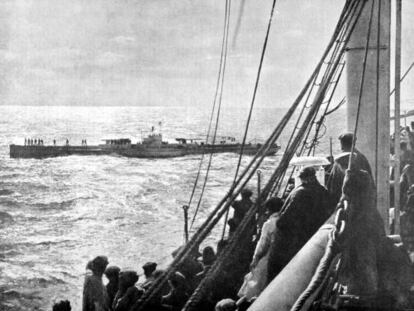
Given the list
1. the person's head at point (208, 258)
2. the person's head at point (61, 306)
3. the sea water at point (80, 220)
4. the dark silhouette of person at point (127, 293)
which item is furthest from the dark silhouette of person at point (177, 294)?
the sea water at point (80, 220)

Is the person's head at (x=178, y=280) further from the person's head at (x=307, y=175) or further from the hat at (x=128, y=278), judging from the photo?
the person's head at (x=307, y=175)

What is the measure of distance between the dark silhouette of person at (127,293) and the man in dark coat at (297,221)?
1.47 meters

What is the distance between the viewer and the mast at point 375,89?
5.16 metres

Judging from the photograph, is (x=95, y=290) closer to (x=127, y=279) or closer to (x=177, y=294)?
(x=127, y=279)

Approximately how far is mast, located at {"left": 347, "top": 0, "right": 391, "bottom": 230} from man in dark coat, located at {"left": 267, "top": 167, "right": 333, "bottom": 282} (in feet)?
2.72

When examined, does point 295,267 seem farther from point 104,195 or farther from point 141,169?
point 141,169

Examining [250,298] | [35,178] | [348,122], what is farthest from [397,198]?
[35,178]

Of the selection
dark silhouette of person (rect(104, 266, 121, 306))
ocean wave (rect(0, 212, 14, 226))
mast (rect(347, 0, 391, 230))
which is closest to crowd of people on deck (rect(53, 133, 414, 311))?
dark silhouette of person (rect(104, 266, 121, 306))

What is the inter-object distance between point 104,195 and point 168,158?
3275 cm

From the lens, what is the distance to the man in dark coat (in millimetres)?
4691

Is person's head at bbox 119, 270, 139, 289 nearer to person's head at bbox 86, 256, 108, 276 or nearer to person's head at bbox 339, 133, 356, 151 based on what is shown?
person's head at bbox 86, 256, 108, 276

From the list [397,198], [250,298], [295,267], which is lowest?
[250,298]

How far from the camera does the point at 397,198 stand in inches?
202

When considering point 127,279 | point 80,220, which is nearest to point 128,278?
point 127,279
